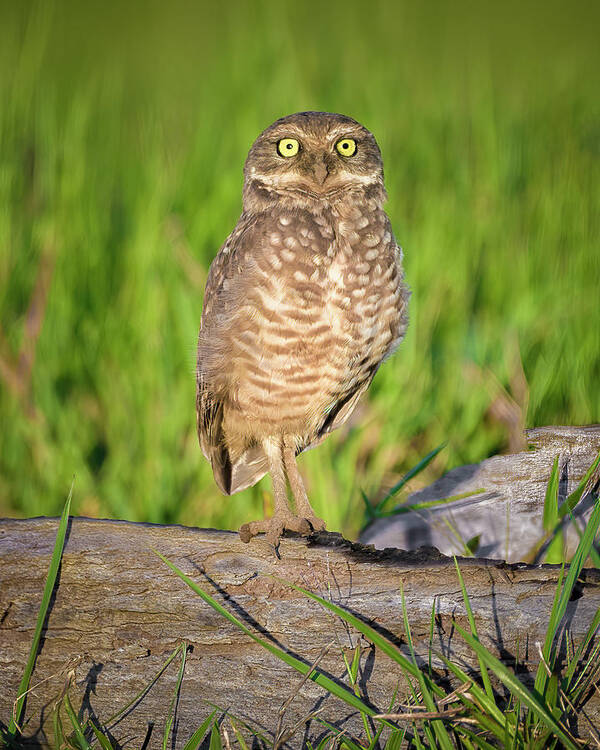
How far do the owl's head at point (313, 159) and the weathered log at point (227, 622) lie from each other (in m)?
1.18

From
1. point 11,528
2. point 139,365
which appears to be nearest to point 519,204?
point 139,365

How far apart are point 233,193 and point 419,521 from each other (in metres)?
2.38

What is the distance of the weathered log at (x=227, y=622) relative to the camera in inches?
74.5

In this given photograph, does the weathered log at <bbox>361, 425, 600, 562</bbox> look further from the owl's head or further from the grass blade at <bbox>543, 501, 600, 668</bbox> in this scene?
the owl's head

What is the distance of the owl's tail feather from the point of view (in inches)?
125

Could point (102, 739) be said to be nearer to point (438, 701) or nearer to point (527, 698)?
point (438, 701)

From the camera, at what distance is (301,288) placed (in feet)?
8.49

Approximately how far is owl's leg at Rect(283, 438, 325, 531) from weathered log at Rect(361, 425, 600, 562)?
1.48 ft

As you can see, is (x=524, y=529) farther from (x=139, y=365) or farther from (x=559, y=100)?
(x=559, y=100)

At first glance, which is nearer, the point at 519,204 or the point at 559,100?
the point at 519,204

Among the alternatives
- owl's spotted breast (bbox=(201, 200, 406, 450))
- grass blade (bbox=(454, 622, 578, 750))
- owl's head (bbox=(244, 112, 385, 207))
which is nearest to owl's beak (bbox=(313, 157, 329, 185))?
owl's head (bbox=(244, 112, 385, 207))

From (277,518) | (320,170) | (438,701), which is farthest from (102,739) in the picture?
(320,170)

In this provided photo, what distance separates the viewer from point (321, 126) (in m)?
2.68

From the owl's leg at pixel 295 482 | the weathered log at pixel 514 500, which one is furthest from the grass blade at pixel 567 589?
the owl's leg at pixel 295 482
